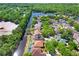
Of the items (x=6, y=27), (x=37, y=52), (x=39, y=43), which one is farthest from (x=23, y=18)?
(x=37, y=52)

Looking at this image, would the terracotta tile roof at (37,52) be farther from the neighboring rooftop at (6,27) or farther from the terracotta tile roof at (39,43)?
the neighboring rooftop at (6,27)

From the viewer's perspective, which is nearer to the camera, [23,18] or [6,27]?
[6,27]

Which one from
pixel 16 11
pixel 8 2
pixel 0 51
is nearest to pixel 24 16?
pixel 16 11

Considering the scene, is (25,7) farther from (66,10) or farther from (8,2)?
(66,10)

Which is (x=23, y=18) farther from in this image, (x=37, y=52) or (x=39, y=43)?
(x=37, y=52)

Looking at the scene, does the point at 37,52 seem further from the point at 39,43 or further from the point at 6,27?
the point at 6,27

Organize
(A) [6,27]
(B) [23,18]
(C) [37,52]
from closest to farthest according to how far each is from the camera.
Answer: (C) [37,52], (A) [6,27], (B) [23,18]

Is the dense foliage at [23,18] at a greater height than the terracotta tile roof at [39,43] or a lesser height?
greater

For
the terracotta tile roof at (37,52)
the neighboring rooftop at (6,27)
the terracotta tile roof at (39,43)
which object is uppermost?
the neighboring rooftop at (6,27)

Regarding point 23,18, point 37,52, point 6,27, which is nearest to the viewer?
point 37,52

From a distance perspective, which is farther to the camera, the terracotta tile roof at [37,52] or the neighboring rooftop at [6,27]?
the neighboring rooftop at [6,27]

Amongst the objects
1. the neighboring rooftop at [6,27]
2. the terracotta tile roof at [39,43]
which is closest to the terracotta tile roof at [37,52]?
the terracotta tile roof at [39,43]

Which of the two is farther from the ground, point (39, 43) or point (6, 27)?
point (6, 27)
